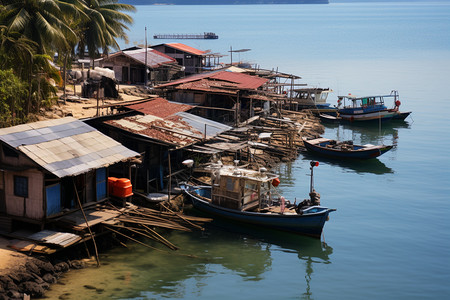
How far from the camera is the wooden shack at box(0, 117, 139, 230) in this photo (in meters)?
19.0

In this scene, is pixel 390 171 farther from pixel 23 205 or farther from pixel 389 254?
pixel 23 205

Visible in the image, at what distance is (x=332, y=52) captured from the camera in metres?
123

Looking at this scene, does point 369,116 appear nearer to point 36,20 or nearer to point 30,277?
point 36,20

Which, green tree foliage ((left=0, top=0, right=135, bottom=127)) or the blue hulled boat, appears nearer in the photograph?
green tree foliage ((left=0, top=0, right=135, bottom=127))

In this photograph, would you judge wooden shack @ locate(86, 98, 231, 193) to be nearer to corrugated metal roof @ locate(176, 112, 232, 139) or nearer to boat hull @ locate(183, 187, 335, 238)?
corrugated metal roof @ locate(176, 112, 232, 139)

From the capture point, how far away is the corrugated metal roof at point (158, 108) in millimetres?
28516

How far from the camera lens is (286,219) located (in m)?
23.0

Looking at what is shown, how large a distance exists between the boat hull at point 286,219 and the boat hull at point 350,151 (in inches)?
602

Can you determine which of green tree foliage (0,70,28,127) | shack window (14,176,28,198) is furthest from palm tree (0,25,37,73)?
shack window (14,176,28,198)

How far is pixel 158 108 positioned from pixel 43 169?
1175cm

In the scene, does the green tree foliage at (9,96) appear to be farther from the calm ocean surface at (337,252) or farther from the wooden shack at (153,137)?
the calm ocean surface at (337,252)

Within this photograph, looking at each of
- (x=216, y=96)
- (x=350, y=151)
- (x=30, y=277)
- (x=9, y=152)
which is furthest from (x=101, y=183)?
(x=350, y=151)

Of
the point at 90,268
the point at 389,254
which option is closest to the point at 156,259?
the point at 90,268

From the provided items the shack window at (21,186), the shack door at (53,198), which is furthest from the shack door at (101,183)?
the shack window at (21,186)
